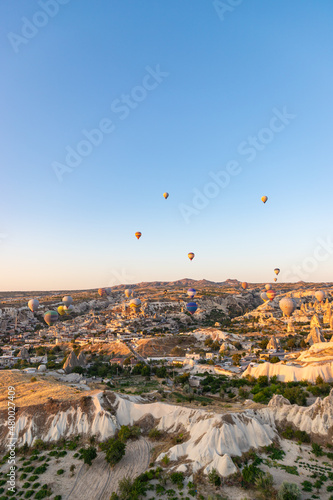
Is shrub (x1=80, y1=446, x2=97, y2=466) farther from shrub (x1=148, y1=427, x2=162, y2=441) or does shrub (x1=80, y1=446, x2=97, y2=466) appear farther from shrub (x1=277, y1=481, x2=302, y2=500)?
shrub (x1=277, y1=481, x2=302, y2=500)

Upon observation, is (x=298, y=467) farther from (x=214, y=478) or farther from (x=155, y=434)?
(x=155, y=434)

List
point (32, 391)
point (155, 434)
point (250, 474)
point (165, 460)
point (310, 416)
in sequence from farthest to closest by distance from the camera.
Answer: point (32, 391), point (155, 434), point (310, 416), point (165, 460), point (250, 474)

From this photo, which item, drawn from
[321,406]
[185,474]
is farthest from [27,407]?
[321,406]

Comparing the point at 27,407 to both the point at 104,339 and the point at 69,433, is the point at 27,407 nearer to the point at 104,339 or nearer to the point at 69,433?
the point at 69,433

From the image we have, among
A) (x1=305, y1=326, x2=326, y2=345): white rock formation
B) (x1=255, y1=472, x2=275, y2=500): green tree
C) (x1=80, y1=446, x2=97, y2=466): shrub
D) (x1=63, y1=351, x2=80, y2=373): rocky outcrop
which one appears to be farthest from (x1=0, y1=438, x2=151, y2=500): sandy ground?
(x1=305, y1=326, x2=326, y2=345): white rock formation

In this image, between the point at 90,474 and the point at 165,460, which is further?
the point at 165,460

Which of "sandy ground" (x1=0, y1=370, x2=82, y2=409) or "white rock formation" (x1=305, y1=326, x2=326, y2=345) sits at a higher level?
"sandy ground" (x1=0, y1=370, x2=82, y2=409)

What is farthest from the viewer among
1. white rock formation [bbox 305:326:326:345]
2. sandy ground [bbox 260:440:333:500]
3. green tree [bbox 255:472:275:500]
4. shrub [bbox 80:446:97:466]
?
white rock formation [bbox 305:326:326:345]

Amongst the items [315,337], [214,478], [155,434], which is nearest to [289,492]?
[214,478]
